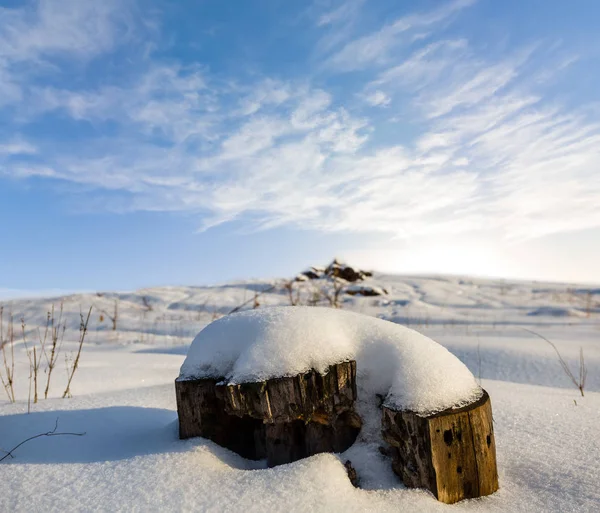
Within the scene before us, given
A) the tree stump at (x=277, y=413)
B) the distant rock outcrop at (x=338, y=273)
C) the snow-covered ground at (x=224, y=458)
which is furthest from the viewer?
the distant rock outcrop at (x=338, y=273)

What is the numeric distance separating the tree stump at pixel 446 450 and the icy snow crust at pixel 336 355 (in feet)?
0.16

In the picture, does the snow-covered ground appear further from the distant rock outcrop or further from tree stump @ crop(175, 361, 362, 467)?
the distant rock outcrop

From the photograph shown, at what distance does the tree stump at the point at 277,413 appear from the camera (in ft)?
5.32

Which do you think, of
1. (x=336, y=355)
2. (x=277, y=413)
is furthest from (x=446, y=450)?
(x=277, y=413)

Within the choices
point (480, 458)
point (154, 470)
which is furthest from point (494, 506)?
point (154, 470)

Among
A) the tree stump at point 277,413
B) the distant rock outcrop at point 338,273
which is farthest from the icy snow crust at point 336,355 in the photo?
the distant rock outcrop at point 338,273

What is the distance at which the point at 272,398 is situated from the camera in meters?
1.62

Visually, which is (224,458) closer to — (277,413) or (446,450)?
(277,413)

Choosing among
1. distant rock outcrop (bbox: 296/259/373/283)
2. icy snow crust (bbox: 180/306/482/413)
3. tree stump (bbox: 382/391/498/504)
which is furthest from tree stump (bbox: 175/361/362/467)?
distant rock outcrop (bbox: 296/259/373/283)

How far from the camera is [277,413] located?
1.63 metres

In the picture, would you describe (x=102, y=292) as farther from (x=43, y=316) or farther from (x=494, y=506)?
(x=494, y=506)

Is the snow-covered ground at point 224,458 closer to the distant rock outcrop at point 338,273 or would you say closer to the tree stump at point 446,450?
the tree stump at point 446,450

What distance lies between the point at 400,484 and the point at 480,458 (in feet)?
1.00

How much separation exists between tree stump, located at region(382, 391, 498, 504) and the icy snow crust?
0.16ft
